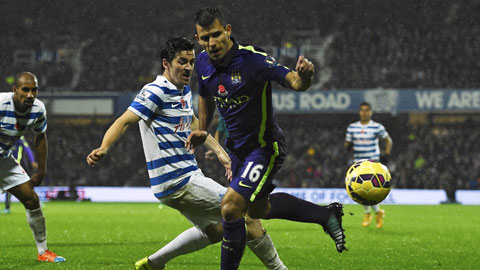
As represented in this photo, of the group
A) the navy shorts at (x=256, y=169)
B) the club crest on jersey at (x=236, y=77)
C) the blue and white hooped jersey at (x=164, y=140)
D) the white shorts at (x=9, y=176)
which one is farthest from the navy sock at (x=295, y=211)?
the white shorts at (x=9, y=176)

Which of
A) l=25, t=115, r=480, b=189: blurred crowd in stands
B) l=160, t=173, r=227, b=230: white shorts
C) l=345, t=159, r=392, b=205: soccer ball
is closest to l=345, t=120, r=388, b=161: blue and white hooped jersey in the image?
l=345, t=159, r=392, b=205: soccer ball

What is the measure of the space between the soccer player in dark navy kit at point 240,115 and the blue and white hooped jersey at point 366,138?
6.74 meters

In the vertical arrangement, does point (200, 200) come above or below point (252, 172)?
below

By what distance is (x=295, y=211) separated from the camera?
4852 mm

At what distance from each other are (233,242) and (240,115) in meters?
A: 0.82

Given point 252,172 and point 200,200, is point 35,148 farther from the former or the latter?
point 252,172

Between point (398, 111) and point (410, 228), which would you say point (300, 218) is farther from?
point (398, 111)

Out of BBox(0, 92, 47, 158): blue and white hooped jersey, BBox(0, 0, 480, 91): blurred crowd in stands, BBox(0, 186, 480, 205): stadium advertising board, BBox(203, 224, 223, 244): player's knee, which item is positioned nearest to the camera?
BBox(203, 224, 223, 244): player's knee

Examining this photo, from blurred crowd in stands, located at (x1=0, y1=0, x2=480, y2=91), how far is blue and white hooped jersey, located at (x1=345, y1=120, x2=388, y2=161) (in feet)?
50.1

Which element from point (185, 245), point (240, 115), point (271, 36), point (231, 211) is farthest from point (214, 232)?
point (271, 36)

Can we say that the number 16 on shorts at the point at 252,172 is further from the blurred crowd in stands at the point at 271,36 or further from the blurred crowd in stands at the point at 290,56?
the blurred crowd in stands at the point at 271,36

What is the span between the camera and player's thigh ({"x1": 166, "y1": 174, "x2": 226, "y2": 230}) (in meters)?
4.77

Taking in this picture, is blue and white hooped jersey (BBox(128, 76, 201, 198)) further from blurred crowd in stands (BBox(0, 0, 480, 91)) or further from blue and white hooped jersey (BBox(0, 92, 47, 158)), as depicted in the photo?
blurred crowd in stands (BBox(0, 0, 480, 91))

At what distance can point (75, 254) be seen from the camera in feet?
23.9
